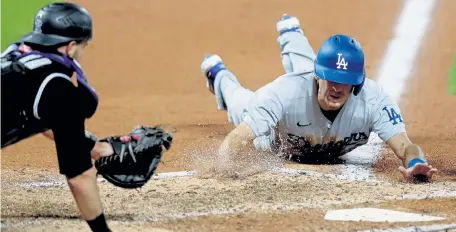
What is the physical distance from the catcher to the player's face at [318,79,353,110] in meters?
1.44

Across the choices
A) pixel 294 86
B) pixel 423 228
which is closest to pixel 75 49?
pixel 423 228

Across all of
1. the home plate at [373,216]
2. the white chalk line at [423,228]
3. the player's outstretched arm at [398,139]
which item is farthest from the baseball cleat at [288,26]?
the white chalk line at [423,228]

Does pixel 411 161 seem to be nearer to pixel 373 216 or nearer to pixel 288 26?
pixel 373 216

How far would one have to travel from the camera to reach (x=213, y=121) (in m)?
7.57

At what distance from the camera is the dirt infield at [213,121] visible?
15.7ft

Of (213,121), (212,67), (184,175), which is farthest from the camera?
(213,121)

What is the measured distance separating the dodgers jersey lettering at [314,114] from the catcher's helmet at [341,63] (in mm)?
202

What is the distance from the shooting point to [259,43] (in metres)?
9.19

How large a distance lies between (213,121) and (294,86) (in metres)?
1.83

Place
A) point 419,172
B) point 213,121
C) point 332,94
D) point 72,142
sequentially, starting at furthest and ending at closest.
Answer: point 213,121
point 332,94
point 419,172
point 72,142

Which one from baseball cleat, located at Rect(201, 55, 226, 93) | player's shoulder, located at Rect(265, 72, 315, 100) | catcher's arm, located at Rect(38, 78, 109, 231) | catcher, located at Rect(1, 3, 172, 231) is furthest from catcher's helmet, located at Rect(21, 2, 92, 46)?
baseball cleat, located at Rect(201, 55, 226, 93)

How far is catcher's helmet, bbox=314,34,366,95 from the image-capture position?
549 cm

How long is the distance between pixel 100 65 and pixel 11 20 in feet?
4.20

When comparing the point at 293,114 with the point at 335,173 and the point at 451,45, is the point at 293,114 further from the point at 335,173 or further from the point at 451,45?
the point at 451,45
